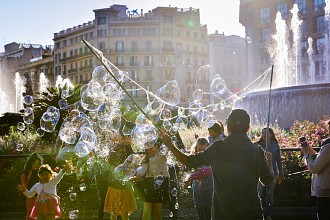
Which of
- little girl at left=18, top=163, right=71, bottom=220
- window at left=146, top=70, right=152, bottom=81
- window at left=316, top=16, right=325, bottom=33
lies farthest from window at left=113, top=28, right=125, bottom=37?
little girl at left=18, top=163, right=71, bottom=220

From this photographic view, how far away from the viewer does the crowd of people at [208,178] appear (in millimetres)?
4543

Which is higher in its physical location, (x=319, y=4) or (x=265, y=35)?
(x=319, y=4)

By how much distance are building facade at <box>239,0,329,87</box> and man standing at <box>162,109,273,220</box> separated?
45859mm

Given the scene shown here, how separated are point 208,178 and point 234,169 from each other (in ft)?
9.11

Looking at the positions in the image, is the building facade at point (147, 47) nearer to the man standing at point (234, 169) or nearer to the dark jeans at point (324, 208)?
the dark jeans at point (324, 208)

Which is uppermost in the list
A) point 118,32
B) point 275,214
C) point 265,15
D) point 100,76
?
point 118,32

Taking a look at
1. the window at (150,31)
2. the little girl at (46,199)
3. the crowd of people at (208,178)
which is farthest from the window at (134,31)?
the little girl at (46,199)

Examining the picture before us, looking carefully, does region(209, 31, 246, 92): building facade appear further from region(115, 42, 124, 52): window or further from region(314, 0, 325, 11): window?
region(314, 0, 325, 11): window

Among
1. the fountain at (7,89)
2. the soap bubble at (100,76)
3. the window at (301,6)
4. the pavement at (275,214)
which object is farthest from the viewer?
the fountain at (7,89)

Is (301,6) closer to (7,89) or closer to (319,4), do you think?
(319,4)

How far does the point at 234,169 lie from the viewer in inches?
179

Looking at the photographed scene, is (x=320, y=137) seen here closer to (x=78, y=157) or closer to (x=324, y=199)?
(x=78, y=157)

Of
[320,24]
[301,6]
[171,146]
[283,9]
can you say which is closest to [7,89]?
[283,9]

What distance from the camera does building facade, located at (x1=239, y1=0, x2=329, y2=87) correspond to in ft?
176
